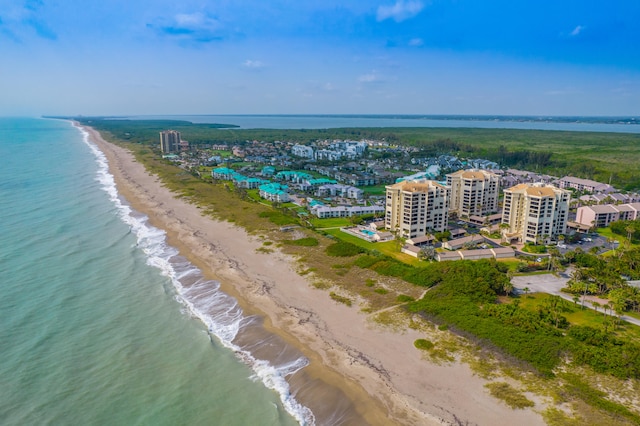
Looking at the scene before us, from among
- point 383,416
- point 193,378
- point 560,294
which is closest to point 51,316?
point 193,378

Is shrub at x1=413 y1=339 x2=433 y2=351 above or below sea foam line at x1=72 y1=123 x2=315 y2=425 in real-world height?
above

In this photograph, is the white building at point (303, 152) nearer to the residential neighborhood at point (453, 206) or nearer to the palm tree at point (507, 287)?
the residential neighborhood at point (453, 206)

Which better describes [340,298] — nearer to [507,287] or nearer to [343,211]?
[507,287]

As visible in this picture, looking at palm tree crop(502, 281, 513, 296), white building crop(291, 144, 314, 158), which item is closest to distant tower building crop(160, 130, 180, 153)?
white building crop(291, 144, 314, 158)

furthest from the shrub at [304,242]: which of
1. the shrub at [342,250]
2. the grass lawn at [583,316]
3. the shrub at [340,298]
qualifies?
the grass lawn at [583,316]

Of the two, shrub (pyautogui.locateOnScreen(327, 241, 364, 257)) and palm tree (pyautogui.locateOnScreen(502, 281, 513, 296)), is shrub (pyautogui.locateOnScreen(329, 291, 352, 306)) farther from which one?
palm tree (pyautogui.locateOnScreen(502, 281, 513, 296))

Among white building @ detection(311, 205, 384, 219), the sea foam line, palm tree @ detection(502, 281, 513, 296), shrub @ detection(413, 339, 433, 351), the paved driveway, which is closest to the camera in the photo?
the sea foam line

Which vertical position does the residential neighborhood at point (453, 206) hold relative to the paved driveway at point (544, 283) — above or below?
above
